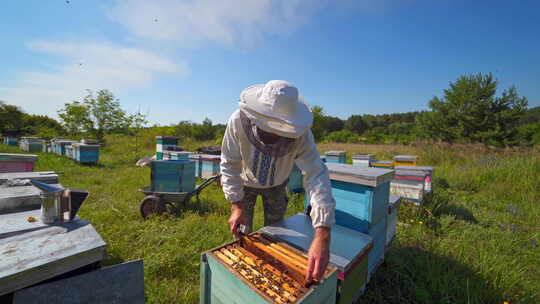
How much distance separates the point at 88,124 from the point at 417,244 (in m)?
19.6

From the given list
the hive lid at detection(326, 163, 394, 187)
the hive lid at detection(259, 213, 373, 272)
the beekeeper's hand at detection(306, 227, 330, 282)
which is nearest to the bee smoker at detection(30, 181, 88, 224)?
the hive lid at detection(259, 213, 373, 272)

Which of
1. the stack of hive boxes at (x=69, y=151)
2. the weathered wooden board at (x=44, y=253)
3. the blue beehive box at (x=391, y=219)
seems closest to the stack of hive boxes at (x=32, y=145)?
the stack of hive boxes at (x=69, y=151)

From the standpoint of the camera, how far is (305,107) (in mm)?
1405

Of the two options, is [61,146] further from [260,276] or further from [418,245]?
[418,245]

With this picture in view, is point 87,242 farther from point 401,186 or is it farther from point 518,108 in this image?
point 518,108

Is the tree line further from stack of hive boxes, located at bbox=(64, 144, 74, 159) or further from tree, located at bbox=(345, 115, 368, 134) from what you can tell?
tree, located at bbox=(345, 115, 368, 134)

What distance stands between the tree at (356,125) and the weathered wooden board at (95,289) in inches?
2314

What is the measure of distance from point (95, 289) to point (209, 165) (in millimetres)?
5073

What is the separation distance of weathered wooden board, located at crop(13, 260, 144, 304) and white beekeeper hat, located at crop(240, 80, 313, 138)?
1.11 m

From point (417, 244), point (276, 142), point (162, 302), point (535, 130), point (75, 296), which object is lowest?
point (162, 302)

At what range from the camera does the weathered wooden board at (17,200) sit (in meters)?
1.47

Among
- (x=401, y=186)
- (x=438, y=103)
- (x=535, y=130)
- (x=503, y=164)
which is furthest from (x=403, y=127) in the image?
(x=401, y=186)

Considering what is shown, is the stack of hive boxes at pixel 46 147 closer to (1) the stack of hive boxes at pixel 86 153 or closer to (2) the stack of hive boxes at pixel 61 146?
(2) the stack of hive boxes at pixel 61 146

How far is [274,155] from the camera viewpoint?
1485 mm
